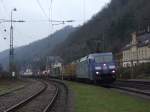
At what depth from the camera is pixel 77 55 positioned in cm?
12344

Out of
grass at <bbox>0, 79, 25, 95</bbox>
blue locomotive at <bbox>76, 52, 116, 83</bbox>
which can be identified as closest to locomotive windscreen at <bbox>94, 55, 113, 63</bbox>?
blue locomotive at <bbox>76, 52, 116, 83</bbox>

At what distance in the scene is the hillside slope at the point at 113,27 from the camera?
141 meters

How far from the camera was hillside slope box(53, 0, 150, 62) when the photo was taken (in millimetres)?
140887

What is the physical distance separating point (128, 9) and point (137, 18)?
55.4 feet

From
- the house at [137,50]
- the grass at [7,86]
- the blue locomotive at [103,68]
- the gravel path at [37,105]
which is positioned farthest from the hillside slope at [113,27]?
the gravel path at [37,105]

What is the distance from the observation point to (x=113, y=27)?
5950 inches

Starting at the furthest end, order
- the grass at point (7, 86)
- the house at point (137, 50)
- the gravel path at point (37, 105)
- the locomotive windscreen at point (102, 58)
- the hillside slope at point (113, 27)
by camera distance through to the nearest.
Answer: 1. the hillside slope at point (113, 27)
2. the house at point (137, 50)
3. the locomotive windscreen at point (102, 58)
4. the grass at point (7, 86)
5. the gravel path at point (37, 105)

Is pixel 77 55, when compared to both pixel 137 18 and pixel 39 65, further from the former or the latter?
pixel 39 65

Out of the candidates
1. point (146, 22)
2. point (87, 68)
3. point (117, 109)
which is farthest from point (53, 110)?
point (146, 22)

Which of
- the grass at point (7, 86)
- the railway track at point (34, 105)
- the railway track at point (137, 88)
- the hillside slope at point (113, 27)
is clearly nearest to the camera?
the railway track at point (34, 105)

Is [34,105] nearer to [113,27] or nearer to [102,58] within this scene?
[102,58]

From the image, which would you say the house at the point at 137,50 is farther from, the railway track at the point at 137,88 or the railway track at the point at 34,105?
the railway track at the point at 34,105

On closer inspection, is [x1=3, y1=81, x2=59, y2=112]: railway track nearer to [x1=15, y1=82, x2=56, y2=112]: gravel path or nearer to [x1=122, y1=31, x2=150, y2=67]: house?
[x1=15, y1=82, x2=56, y2=112]: gravel path

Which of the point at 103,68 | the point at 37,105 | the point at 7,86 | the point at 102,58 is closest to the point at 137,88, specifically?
the point at 103,68
